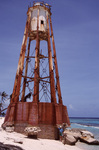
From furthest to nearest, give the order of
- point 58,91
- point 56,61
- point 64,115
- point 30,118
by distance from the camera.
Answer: point 56,61, point 58,91, point 64,115, point 30,118

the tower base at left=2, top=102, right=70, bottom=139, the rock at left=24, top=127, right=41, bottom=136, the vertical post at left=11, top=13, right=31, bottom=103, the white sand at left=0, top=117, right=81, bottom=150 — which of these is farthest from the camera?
the vertical post at left=11, top=13, right=31, bottom=103

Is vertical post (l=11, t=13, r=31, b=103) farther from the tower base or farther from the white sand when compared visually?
the white sand

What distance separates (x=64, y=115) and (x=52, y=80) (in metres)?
3.53

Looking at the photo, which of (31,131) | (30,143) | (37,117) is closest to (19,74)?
(37,117)

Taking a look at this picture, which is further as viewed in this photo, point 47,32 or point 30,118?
point 47,32

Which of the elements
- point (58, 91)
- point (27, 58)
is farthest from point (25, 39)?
point (58, 91)

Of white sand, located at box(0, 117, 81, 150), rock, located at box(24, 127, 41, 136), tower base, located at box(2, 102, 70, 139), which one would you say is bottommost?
white sand, located at box(0, 117, 81, 150)

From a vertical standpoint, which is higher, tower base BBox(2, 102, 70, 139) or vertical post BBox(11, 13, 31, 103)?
vertical post BBox(11, 13, 31, 103)

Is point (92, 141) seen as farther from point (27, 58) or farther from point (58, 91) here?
point (27, 58)

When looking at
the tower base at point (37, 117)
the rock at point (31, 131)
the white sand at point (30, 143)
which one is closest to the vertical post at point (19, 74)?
the tower base at point (37, 117)

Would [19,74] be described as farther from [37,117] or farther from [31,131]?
[31,131]

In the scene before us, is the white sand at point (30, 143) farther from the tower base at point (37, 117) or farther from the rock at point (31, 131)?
the tower base at point (37, 117)

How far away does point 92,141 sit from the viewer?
1634cm

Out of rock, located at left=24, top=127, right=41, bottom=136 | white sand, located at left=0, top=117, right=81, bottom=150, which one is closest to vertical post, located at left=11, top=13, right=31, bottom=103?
rock, located at left=24, top=127, right=41, bottom=136
